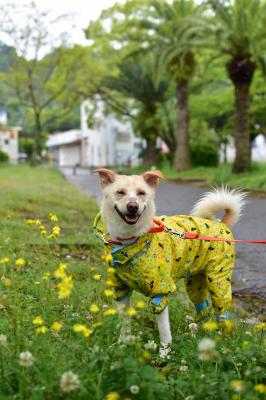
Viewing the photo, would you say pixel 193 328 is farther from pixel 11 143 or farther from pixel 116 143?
pixel 11 143

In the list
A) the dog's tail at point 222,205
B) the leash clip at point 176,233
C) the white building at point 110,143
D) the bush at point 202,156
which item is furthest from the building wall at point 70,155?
the leash clip at point 176,233

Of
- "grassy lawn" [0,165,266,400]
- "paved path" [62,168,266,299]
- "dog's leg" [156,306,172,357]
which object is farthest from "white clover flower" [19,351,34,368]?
"paved path" [62,168,266,299]

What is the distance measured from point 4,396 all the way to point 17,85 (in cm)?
4623

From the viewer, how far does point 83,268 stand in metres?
6.04

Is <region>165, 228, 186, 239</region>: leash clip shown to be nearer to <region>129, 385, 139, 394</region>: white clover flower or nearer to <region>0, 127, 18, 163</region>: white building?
<region>129, 385, 139, 394</region>: white clover flower

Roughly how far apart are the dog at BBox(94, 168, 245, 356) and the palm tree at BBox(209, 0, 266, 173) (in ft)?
56.9

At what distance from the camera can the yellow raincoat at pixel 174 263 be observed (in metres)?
3.70

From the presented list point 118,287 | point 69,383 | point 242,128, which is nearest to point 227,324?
point 118,287

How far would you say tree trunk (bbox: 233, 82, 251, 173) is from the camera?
854 inches

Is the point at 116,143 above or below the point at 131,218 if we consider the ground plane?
above

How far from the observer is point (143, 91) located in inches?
1542

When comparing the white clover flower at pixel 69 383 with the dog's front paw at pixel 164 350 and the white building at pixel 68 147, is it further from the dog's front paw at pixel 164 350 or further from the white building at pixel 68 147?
the white building at pixel 68 147

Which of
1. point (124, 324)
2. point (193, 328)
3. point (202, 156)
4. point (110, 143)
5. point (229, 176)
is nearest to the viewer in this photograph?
point (124, 324)

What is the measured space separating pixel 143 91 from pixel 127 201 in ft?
119
